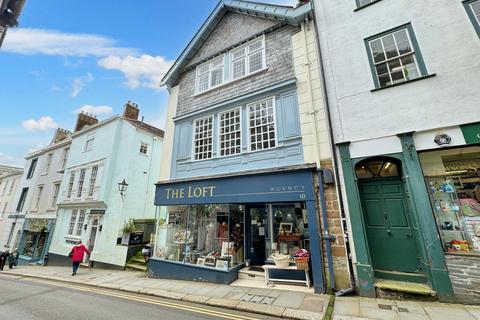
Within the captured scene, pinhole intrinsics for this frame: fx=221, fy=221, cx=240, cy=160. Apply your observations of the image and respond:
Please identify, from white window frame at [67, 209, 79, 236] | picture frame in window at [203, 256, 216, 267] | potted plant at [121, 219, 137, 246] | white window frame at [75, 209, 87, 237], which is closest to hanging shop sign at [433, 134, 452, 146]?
picture frame in window at [203, 256, 216, 267]

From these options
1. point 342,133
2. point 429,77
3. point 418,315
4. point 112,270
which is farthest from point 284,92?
point 112,270

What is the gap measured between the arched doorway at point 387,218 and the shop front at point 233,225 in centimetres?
164

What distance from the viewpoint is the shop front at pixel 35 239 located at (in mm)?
18031

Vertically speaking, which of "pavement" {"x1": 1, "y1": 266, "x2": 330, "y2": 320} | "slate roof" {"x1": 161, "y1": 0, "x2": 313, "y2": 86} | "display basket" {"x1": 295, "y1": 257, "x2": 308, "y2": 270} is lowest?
"pavement" {"x1": 1, "y1": 266, "x2": 330, "y2": 320}

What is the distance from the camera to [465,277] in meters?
5.08

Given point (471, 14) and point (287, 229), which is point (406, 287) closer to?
point (287, 229)

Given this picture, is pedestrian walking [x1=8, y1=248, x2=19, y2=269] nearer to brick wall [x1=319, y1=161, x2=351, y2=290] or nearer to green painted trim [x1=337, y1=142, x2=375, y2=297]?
brick wall [x1=319, y1=161, x2=351, y2=290]

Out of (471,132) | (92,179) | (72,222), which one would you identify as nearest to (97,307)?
(471,132)

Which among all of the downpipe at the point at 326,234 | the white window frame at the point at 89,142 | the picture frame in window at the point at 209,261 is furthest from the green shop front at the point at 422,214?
the white window frame at the point at 89,142

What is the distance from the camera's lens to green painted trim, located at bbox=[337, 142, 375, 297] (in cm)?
579

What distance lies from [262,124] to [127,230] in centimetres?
1087

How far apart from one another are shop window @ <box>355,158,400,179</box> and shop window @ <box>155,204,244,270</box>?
4.66m

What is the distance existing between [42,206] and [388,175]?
26.2 meters

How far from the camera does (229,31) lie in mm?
11078
